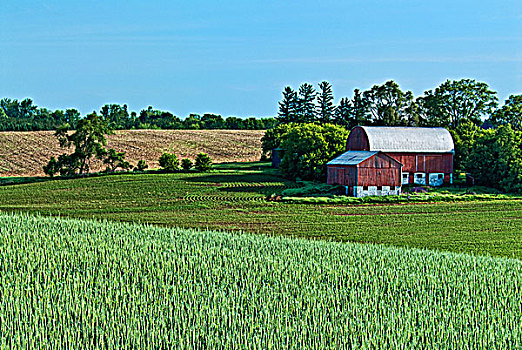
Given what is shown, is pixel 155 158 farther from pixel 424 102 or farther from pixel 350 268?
pixel 350 268

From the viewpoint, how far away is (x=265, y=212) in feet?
135

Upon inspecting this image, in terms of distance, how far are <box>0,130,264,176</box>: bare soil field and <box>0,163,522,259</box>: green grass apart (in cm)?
2412

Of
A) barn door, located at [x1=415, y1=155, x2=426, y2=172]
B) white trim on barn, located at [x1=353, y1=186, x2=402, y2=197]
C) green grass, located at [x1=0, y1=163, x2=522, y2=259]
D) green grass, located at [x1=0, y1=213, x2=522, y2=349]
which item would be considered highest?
barn door, located at [x1=415, y1=155, x2=426, y2=172]

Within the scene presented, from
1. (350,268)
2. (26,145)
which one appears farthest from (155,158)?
(350,268)

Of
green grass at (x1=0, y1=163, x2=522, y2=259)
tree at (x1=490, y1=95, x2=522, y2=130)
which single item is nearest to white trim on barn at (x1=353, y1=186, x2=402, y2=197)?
green grass at (x1=0, y1=163, x2=522, y2=259)

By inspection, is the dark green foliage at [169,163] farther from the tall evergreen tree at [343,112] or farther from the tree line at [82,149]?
the tall evergreen tree at [343,112]

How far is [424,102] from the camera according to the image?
8381 centimetres

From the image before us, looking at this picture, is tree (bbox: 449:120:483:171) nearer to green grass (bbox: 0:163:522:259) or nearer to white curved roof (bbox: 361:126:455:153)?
white curved roof (bbox: 361:126:455:153)

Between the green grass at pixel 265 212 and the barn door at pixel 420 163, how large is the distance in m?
12.4

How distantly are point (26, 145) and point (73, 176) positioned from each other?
32.0 metres

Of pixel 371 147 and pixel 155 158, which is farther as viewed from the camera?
pixel 155 158

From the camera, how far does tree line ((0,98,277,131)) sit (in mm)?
126244

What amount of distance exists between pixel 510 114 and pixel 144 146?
192 ft

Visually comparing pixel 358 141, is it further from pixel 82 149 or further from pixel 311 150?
pixel 82 149
